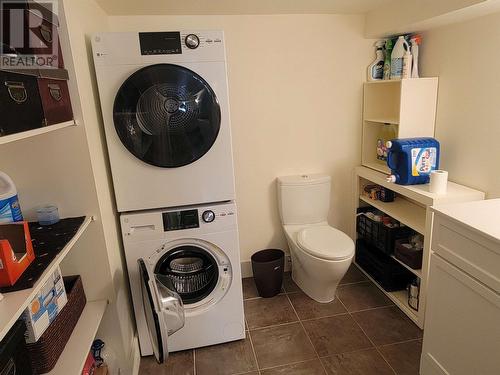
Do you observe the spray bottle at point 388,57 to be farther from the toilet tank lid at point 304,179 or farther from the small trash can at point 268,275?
the small trash can at point 268,275

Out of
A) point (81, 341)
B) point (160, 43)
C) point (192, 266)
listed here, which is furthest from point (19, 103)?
point (192, 266)

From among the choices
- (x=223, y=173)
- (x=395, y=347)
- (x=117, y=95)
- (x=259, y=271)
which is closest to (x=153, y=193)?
(x=223, y=173)

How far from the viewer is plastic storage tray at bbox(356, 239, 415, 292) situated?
226cm

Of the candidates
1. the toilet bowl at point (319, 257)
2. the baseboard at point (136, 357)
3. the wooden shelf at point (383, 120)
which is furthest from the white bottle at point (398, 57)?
the baseboard at point (136, 357)

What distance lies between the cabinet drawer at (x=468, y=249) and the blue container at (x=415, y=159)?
1.88 feet

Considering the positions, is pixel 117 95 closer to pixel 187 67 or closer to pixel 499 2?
pixel 187 67

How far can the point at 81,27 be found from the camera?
146 centimetres

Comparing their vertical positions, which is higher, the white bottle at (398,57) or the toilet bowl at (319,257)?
the white bottle at (398,57)

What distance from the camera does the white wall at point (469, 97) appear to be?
5.71 feet

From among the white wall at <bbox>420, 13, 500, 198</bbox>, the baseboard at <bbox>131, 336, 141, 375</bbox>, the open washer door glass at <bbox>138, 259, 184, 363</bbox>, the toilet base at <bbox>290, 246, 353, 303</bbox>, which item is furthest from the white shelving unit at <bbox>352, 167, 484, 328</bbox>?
the baseboard at <bbox>131, 336, 141, 375</bbox>

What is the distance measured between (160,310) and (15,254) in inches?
22.6

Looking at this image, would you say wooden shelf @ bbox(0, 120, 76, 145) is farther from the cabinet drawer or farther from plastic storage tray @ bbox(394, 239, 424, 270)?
plastic storage tray @ bbox(394, 239, 424, 270)

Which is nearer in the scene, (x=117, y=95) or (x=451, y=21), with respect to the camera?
(x=117, y=95)

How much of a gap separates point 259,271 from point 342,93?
1396 mm
